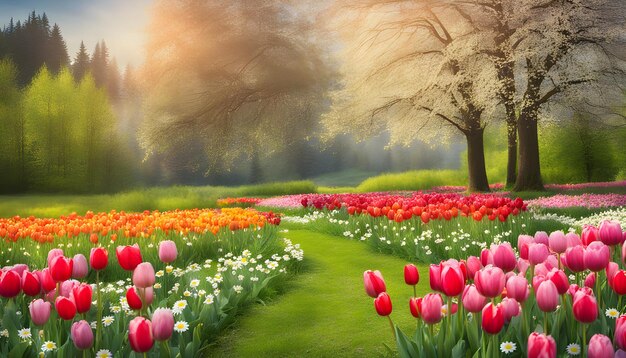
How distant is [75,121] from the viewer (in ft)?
102

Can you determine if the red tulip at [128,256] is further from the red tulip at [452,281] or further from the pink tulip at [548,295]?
the pink tulip at [548,295]

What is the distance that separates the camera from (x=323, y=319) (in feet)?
14.7

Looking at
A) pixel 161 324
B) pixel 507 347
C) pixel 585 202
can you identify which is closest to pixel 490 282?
pixel 507 347

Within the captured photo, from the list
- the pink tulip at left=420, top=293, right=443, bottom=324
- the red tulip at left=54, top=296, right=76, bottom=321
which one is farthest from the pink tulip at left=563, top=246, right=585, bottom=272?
the red tulip at left=54, top=296, right=76, bottom=321

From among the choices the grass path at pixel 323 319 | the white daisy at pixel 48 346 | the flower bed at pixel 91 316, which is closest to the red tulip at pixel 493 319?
the grass path at pixel 323 319

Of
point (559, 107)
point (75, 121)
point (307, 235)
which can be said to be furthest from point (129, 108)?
point (307, 235)

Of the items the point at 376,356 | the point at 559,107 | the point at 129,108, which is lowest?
the point at 376,356

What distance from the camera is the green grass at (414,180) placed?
28.6 metres

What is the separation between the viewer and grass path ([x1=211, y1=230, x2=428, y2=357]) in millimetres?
3779

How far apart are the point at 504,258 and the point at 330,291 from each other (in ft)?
9.35

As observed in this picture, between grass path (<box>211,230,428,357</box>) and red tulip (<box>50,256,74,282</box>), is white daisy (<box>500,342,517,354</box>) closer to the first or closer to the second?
grass path (<box>211,230,428,357</box>)

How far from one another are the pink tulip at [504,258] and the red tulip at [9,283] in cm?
290

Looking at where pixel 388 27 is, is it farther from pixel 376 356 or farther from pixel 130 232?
pixel 376 356

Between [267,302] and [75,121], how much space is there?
1188 inches
